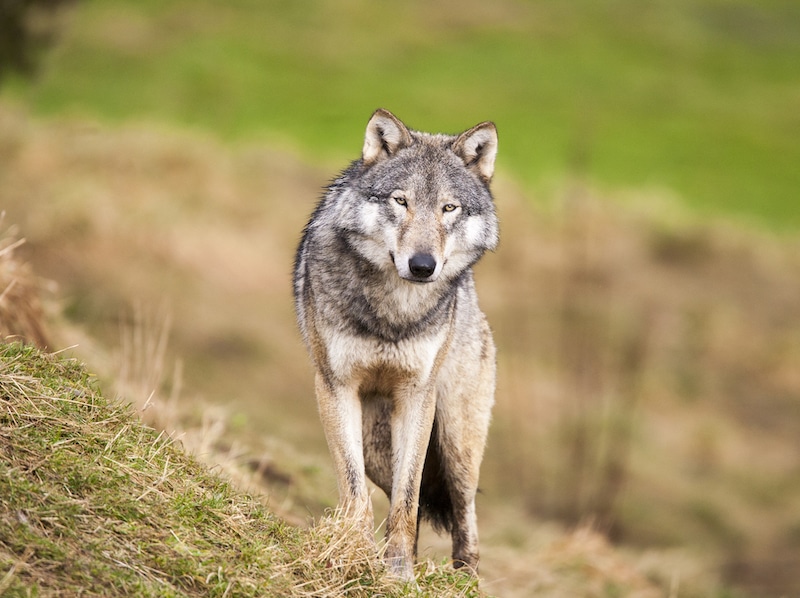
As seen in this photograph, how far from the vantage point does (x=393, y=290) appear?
602 cm

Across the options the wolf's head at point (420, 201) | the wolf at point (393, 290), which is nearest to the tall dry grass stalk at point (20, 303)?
the wolf at point (393, 290)

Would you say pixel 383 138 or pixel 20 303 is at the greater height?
pixel 383 138

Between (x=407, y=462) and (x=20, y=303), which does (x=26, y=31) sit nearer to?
(x=20, y=303)

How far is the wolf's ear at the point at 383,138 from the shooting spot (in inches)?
245

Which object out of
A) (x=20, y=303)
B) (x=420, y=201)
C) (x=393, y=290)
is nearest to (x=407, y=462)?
(x=393, y=290)

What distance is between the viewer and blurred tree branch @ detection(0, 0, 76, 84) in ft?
52.2

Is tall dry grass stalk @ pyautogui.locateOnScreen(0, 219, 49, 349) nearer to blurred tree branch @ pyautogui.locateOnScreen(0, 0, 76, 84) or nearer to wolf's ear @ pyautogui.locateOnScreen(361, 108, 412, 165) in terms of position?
wolf's ear @ pyautogui.locateOnScreen(361, 108, 412, 165)

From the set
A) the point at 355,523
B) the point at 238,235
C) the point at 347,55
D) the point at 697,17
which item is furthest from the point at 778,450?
the point at 697,17

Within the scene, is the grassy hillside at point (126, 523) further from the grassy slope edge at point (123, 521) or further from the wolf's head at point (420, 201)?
the wolf's head at point (420, 201)

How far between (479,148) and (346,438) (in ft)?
7.06

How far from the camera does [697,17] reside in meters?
47.2

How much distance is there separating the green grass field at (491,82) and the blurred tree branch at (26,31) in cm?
178

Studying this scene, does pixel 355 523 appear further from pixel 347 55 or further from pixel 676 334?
pixel 347 55

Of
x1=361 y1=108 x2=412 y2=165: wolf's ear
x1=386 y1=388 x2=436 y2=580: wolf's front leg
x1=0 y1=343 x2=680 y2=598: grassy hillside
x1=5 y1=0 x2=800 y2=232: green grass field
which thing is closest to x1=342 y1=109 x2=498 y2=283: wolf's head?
x1=361 y1=108 x2=412 y2=165: wolf's ear
